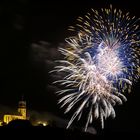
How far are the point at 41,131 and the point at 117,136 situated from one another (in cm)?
2575

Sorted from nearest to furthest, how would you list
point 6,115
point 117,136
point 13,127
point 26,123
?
point 13,127 → point 26,123 → point 117,136 → point 6,115

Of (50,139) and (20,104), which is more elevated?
(20,104)

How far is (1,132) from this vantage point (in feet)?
210

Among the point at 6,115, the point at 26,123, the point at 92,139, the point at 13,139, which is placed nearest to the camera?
the point at 13,139

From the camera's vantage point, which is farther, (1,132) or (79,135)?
(79,135)

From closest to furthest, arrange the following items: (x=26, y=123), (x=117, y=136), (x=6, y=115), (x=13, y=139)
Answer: (x=13, y=139), (x=26, y=123), (x=117, y=136), (x=6, y=115)

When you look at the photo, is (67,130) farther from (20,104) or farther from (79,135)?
(20,104)

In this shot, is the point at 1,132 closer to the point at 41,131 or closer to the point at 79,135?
the point at 41,131

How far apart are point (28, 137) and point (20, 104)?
131 metres

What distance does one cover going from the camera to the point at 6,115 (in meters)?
183

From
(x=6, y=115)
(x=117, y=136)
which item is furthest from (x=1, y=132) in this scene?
(x=6, y=115)

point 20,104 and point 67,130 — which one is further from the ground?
point 20,104

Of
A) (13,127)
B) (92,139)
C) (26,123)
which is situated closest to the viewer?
(13,127)

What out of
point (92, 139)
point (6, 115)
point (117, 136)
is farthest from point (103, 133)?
point (6, 115)
